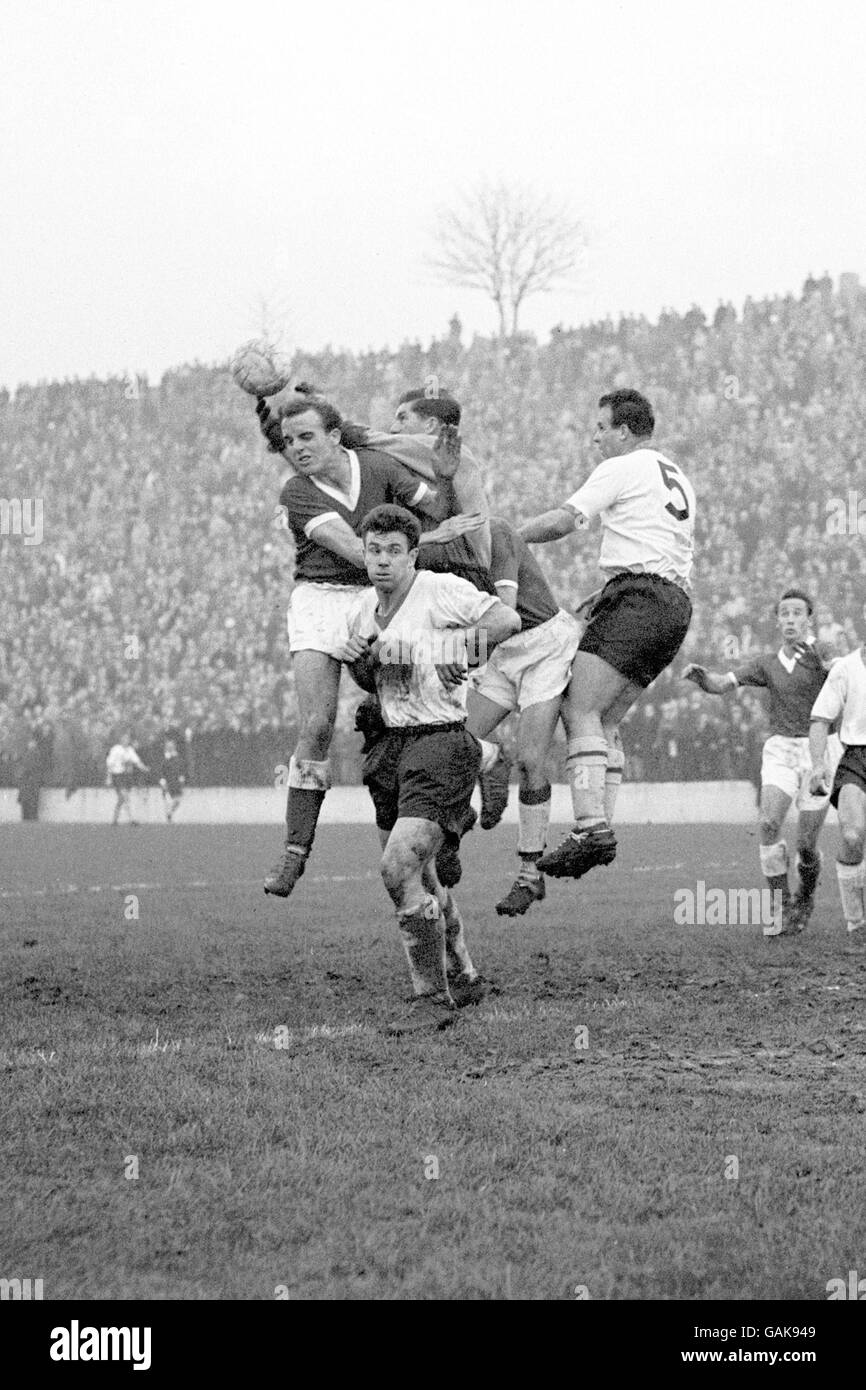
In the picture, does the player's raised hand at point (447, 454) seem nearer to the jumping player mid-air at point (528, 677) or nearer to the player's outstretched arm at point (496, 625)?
the jumping player mid-air at point (528, 677)

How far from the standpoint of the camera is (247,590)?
35.2 metres

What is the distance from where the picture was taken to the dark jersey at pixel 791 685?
12328 millimetres

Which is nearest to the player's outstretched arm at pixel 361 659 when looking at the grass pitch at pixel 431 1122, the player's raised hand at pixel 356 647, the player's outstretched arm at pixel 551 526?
the player's raised hand at pixel 356 647

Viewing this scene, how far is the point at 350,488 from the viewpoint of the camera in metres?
8.00

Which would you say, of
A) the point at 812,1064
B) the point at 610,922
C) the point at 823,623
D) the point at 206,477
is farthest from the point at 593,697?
the point at 206,477

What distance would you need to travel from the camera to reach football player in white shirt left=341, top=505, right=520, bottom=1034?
23.6 feet

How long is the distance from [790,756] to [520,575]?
418 cm

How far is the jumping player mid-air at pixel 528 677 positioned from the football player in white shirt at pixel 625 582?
0.19m

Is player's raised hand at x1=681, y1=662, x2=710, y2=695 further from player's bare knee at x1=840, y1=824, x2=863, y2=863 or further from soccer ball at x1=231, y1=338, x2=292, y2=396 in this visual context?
soccer ball at x1=231, y1=338, x2=292, y2=396

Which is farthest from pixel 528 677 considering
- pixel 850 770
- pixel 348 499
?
pixel 850 770

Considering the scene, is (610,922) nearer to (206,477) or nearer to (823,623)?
(823,623)

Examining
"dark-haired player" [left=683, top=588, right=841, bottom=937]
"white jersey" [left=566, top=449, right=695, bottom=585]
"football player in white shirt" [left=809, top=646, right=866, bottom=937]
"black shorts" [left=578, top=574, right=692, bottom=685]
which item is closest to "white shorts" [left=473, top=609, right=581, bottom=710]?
"black shorts" [left=578, top=574, right=692, bottom=685]

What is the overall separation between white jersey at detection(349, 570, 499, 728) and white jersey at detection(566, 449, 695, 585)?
2.97 ft
